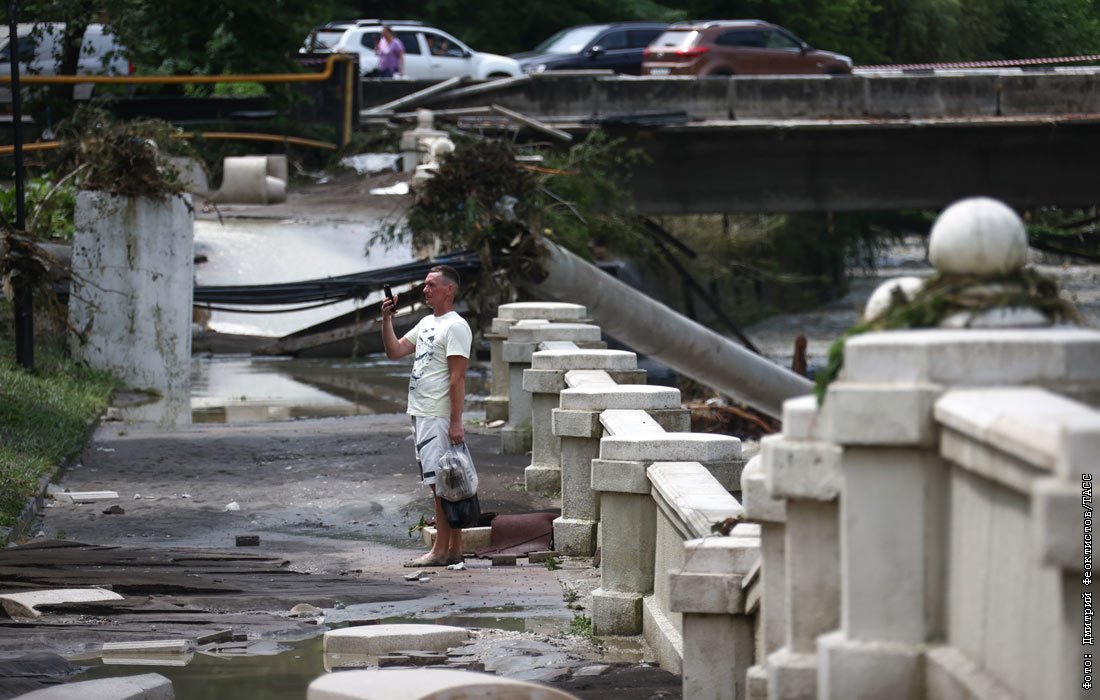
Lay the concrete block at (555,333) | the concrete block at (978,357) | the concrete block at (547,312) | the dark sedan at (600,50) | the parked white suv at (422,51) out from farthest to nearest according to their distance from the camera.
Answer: the parked white suv at (422,51) < the dark sedan at (600,50) < the concrete block at (547,312) < the concrete block at (555,333) < the concrete block at (978,357)

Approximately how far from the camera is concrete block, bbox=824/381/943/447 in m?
4.22

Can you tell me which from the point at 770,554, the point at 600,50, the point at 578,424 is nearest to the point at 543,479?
the point at 578,424

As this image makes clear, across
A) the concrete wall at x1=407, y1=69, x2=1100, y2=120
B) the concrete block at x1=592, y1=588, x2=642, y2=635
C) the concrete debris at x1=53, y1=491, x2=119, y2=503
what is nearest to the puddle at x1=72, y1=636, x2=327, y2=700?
the concrete block at x1=592, y1=588, x2=642, y2=635

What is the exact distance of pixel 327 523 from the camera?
1160 centimetres

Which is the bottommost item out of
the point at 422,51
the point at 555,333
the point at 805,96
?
the point at 555,333

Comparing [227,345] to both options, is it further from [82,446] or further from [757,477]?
[757,477]

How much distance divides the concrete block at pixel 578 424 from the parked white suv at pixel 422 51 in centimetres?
2728

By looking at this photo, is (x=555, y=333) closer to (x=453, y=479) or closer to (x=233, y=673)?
(x=453, y=479)

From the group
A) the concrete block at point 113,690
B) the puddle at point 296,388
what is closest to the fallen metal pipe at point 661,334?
the puddle at point 296,388

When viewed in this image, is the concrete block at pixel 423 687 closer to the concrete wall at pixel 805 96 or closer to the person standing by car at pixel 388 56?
the concrete wall at pixel 805 96

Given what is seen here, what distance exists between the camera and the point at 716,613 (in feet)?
20.4

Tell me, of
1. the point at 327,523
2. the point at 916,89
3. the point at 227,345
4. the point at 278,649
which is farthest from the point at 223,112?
the point at 278,649

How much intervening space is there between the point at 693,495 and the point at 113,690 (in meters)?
2.43

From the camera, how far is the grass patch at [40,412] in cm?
1159
